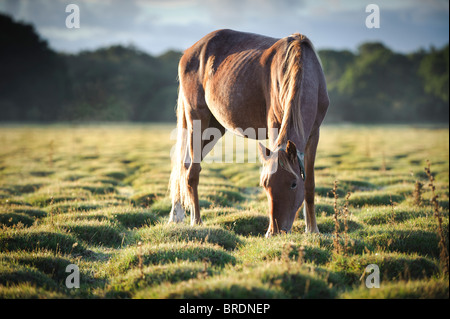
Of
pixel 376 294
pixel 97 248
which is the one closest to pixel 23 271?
pixel 97 248

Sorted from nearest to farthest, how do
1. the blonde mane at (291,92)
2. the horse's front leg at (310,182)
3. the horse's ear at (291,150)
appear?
1. the horse's ear at (291,150)
2. the blonde mane at (291,92)
3. the horse's front leg at (310,182)

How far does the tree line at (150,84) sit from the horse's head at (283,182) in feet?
159

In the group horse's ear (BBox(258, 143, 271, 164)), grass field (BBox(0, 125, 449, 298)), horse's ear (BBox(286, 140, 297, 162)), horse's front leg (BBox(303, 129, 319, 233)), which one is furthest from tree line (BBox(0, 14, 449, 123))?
horse's ear (BBox(286, 140, 297, 162))

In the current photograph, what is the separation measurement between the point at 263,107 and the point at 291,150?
142 centimetres

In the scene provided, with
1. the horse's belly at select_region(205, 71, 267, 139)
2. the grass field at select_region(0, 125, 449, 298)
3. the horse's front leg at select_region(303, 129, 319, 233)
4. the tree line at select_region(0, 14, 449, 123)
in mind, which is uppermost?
the tree line at select_region(0, 14, 449, 123)

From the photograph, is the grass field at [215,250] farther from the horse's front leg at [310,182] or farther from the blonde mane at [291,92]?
the blonde mane at [291,92]

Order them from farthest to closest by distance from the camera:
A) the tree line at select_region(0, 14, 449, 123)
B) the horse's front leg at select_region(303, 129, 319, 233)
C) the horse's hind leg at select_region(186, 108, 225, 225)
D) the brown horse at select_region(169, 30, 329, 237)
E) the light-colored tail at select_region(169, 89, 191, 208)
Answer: the tree line at select_region(0, 14, 449, 123) → the light-colored tail at select_region(169, 89, 191, 208) → the horse's hind leg at select_region(186, 108, 225, 225) → the horse's front leg at select_region(303, 129, 319, 233) → the brown horse at select_region(169, 30, 329, 237)

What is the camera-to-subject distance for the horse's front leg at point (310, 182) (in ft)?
17.4

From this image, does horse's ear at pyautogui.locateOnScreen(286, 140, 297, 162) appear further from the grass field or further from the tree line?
the tree line

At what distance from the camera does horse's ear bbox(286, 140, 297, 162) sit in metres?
4.13

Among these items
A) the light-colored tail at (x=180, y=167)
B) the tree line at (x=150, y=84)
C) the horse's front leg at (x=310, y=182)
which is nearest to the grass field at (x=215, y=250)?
the horse's front leg at (x=310, y=182)

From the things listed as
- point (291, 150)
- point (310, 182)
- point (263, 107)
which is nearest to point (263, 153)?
point (291, 150)
